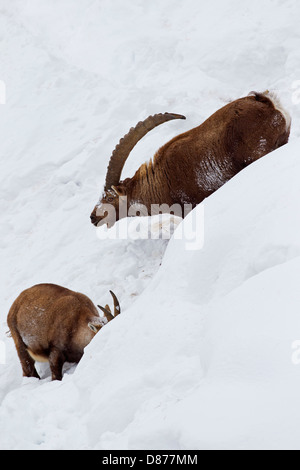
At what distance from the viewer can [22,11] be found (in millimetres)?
16031

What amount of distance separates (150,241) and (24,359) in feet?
8.50

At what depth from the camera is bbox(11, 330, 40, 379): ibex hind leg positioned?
24.3ft

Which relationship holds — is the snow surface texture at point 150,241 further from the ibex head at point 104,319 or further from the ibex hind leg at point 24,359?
the ibex head at point 104,319

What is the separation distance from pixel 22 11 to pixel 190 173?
10.7 m

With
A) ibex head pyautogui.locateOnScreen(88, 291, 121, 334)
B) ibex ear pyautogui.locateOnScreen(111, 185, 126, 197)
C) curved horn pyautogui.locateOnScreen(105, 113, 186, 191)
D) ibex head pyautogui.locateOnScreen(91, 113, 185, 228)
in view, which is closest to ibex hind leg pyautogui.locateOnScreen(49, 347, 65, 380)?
ibex head pyautogui.locateOnScreen(88, 291, 121, 334)

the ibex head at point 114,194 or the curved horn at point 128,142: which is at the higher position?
the curved horn at point 128,142

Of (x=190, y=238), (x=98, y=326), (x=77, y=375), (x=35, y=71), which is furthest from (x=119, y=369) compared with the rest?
(x=35, y=71)

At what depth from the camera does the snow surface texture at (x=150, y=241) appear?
357cm

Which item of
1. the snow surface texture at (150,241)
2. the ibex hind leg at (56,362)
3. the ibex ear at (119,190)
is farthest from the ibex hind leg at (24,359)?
the ibex ear at (119,190)

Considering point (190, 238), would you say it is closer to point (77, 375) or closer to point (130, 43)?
point (77, 375)

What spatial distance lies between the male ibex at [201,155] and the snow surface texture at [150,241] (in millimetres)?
845

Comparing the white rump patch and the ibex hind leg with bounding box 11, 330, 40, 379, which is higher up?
the white rump patch

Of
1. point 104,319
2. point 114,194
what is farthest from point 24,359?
point 114,194

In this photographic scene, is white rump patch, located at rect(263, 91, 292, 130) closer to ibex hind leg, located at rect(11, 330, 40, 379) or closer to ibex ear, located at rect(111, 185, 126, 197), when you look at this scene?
ibex ear, located at rect(111, 185, 126, 197)
